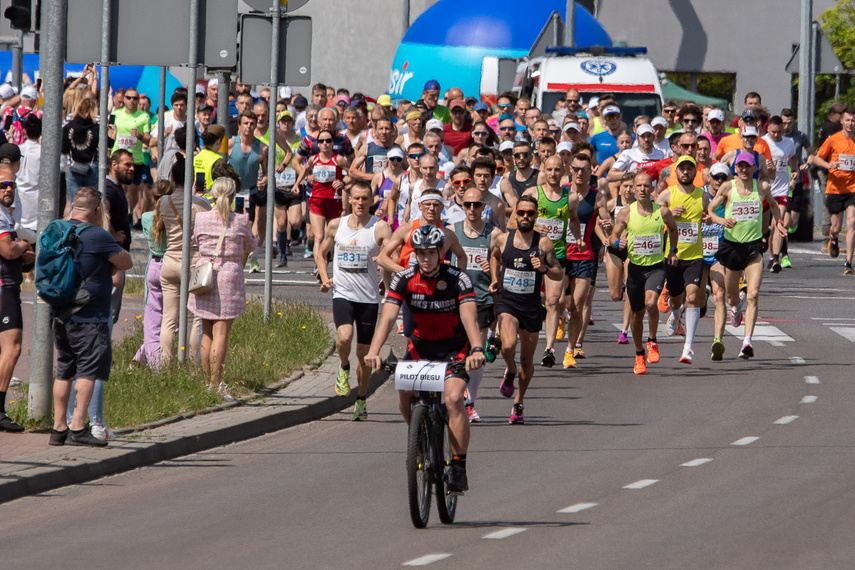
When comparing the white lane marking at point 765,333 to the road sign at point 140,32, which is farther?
the white lane marking at point 765,333

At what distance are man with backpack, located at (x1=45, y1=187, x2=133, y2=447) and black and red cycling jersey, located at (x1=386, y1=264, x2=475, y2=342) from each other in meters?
2.20

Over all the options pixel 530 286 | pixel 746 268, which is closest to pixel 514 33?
pixel 746 268

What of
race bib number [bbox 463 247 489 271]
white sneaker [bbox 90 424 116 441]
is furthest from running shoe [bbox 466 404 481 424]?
white sneaker [bbox 90 424 116 441]

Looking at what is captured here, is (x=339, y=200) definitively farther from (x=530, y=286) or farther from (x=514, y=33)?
(x=514, y=33)

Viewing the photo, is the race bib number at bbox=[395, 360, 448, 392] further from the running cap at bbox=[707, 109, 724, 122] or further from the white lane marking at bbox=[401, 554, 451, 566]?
the running cap at bbox=[707, 109, 724, 122]

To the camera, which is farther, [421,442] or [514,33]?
[514,33]

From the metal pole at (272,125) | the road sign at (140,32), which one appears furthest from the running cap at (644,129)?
the road sign at (140,32)

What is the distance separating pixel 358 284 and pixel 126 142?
11980 millimetres

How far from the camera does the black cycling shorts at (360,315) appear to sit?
1346 centimetres

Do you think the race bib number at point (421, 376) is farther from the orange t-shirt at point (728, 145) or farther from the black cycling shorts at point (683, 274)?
the orange t-shirt at point (728, 145)

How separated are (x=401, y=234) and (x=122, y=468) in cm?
338

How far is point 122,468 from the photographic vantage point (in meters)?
11.0

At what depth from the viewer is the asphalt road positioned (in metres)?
8.44

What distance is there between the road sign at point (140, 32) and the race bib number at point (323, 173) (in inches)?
349
